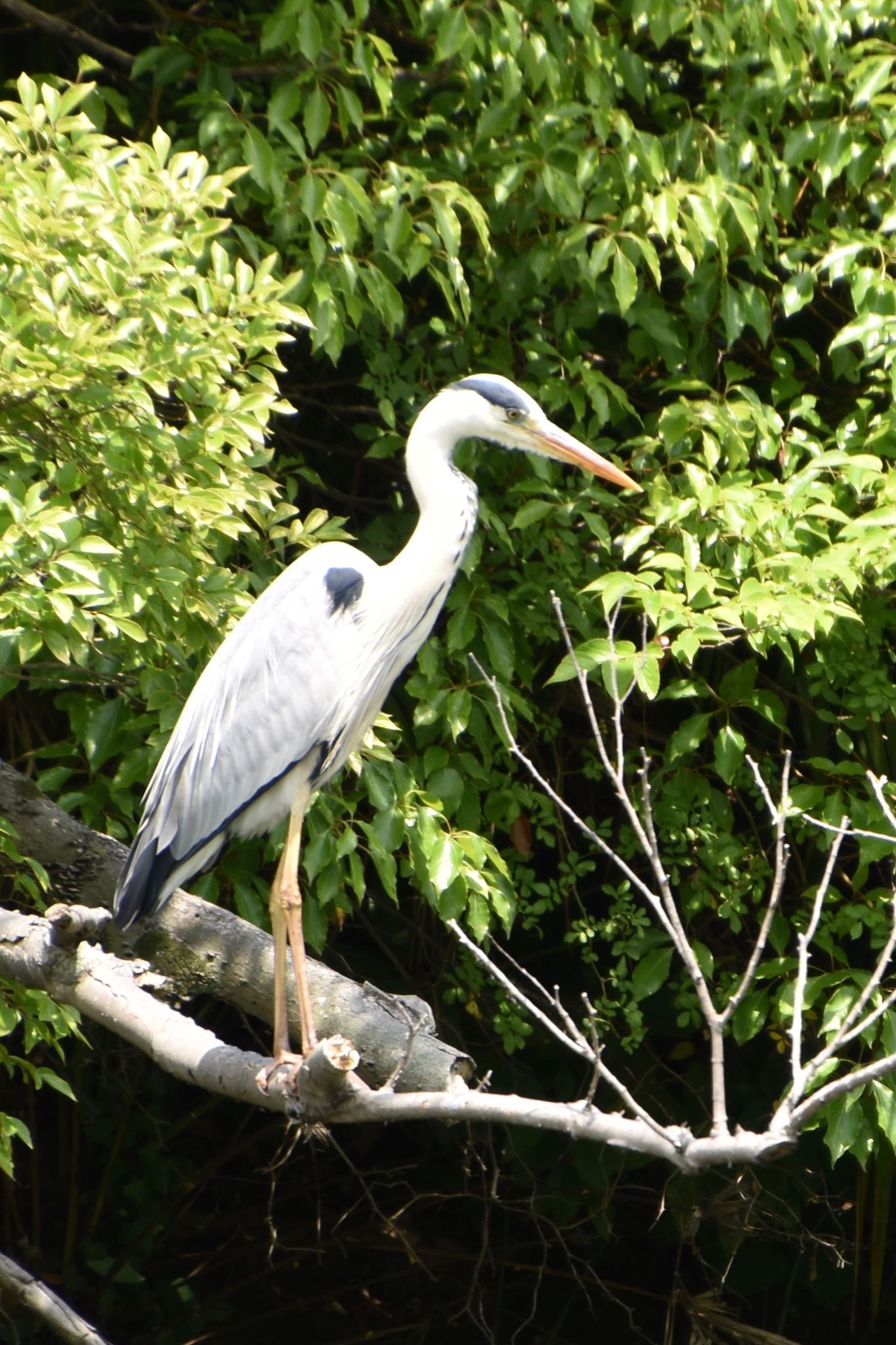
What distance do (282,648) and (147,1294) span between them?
2.30 metres

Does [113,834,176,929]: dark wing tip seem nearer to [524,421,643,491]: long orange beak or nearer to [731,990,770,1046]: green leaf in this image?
[524,421,643,491]: long orange beak

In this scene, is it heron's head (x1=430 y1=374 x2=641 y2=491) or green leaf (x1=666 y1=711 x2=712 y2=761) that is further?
green leaf (x1=666 y1=711 x2=712 y2=761)

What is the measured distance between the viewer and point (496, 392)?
3.02 meters

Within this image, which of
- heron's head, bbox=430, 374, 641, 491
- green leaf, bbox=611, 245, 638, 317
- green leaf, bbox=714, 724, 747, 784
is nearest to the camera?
heron's head, bbox=430, 374, 641, 491

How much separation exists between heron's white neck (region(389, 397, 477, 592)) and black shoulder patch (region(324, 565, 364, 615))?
96 millimetres

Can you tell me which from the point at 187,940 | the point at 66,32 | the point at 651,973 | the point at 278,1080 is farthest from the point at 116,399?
the point at 651,973

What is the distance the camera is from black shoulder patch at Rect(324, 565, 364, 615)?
9.71 ft

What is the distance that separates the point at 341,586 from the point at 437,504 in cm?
25

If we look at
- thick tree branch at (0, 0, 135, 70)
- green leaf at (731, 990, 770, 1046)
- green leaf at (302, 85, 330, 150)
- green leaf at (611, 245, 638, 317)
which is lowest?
green leaf at (731, 990, 770, 1046)

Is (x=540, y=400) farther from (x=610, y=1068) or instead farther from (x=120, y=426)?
(x=610, y=1068)

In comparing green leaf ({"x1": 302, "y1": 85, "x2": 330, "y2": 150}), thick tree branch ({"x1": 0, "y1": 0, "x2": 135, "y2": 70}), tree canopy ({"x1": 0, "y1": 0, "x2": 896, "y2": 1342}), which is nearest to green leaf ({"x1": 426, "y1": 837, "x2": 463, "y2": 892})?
tree canopy ({"x1": 0, "y1": 0, "x2": 896, "y2": 1342})

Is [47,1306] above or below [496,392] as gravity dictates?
below

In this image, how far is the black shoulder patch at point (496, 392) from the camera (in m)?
3.02

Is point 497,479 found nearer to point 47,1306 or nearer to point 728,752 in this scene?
point 728,752
